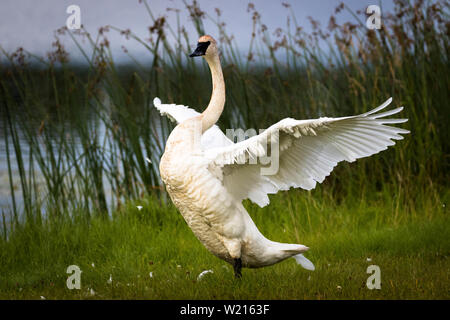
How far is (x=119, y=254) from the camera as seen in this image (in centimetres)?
652

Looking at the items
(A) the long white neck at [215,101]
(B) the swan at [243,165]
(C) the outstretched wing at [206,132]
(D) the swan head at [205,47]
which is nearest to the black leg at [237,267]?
(B) the swan at [243,165]

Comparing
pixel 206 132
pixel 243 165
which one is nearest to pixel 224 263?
pixel 206 132

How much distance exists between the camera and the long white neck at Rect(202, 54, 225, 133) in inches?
194

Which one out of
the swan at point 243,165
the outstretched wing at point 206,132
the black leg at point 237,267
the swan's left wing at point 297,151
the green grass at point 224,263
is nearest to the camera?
the swan's left wing at point 297,151

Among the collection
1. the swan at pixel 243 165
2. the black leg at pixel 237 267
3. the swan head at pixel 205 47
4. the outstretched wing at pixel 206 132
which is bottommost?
the black leg at pixel 237 267

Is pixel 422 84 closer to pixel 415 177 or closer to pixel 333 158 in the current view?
pixel 415 177

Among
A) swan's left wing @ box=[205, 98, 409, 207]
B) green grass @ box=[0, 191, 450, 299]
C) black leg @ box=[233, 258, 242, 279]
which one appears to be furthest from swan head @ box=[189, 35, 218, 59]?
green grass @ box=[0, 191, 450, 299]

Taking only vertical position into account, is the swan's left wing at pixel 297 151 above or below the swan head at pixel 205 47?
below

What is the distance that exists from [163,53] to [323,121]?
4.29 metres

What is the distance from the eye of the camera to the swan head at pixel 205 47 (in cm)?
490

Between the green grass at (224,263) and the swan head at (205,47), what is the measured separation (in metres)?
2.02

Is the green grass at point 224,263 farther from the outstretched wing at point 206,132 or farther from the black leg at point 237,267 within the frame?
the outstretched wing at point 206,132

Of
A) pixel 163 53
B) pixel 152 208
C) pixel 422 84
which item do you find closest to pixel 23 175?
pixel 152 208

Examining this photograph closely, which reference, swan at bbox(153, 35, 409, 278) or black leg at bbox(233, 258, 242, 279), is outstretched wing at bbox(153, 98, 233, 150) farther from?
black leg at bbox(233, 258, 242, 279)
